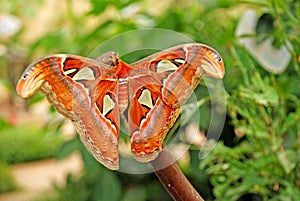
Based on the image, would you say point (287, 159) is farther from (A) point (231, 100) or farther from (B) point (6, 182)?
(B) point (6, 182)

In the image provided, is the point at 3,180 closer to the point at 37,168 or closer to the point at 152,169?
the point at 37,168

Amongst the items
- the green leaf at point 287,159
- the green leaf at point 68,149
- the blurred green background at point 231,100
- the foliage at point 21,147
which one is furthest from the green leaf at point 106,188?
the foliage at point 21,147

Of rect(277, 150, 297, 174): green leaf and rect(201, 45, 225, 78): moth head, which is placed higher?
rect(201, 45, 225, 78): moth head

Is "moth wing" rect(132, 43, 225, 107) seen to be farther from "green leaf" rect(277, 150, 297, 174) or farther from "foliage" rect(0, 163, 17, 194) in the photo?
"foliage" rect(0, 163, 17, 194)

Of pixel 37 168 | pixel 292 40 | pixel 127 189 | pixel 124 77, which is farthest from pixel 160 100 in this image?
pixel 37 168

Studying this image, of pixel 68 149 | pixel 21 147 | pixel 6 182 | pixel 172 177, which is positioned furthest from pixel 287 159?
pixel 21 147

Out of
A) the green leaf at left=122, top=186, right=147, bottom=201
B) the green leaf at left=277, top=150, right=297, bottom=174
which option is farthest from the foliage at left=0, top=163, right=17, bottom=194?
the green leaf at left=277, top=150, right=297, bottom=174
